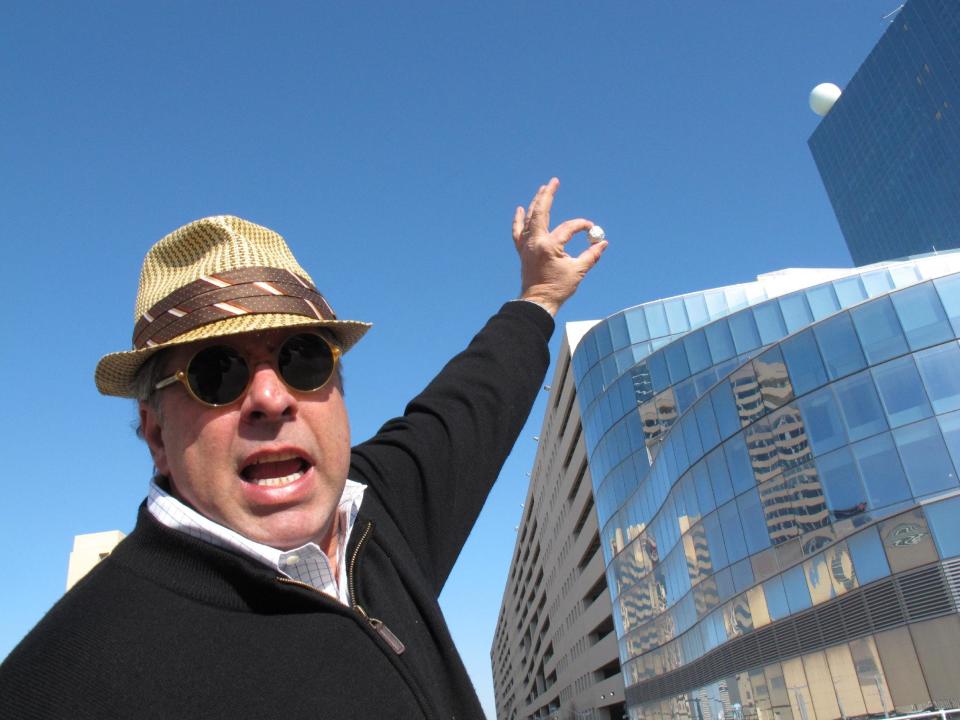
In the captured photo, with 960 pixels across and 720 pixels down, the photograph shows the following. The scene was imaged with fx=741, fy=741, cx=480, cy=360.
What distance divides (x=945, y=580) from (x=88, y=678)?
18416 millimetres

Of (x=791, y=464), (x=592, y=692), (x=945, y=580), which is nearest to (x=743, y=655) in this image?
(x=791, y=464)

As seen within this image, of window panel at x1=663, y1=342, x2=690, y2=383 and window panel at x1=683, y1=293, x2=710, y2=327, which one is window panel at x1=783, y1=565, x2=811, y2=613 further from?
window panel at x1=683, y1=293, x2=710, y2=327

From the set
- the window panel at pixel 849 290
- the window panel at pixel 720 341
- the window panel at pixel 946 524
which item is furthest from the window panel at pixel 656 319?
the window panel at pixel 946 524

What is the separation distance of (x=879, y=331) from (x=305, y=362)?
2021 centimetres

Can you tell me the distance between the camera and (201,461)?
1548 mm

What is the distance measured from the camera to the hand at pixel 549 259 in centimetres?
274

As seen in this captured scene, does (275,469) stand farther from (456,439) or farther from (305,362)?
(456,439)

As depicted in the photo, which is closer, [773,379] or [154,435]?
[154,435]

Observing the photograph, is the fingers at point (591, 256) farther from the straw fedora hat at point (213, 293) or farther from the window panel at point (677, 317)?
the window panel at point (677, 317)

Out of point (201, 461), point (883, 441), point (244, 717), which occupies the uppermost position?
point (883, 441)

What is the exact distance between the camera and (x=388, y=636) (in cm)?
161

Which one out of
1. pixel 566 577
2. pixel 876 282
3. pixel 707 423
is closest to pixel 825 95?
pixel 566 577

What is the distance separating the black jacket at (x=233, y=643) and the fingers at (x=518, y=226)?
1.27 meters

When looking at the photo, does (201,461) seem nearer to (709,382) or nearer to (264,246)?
(264,246)
